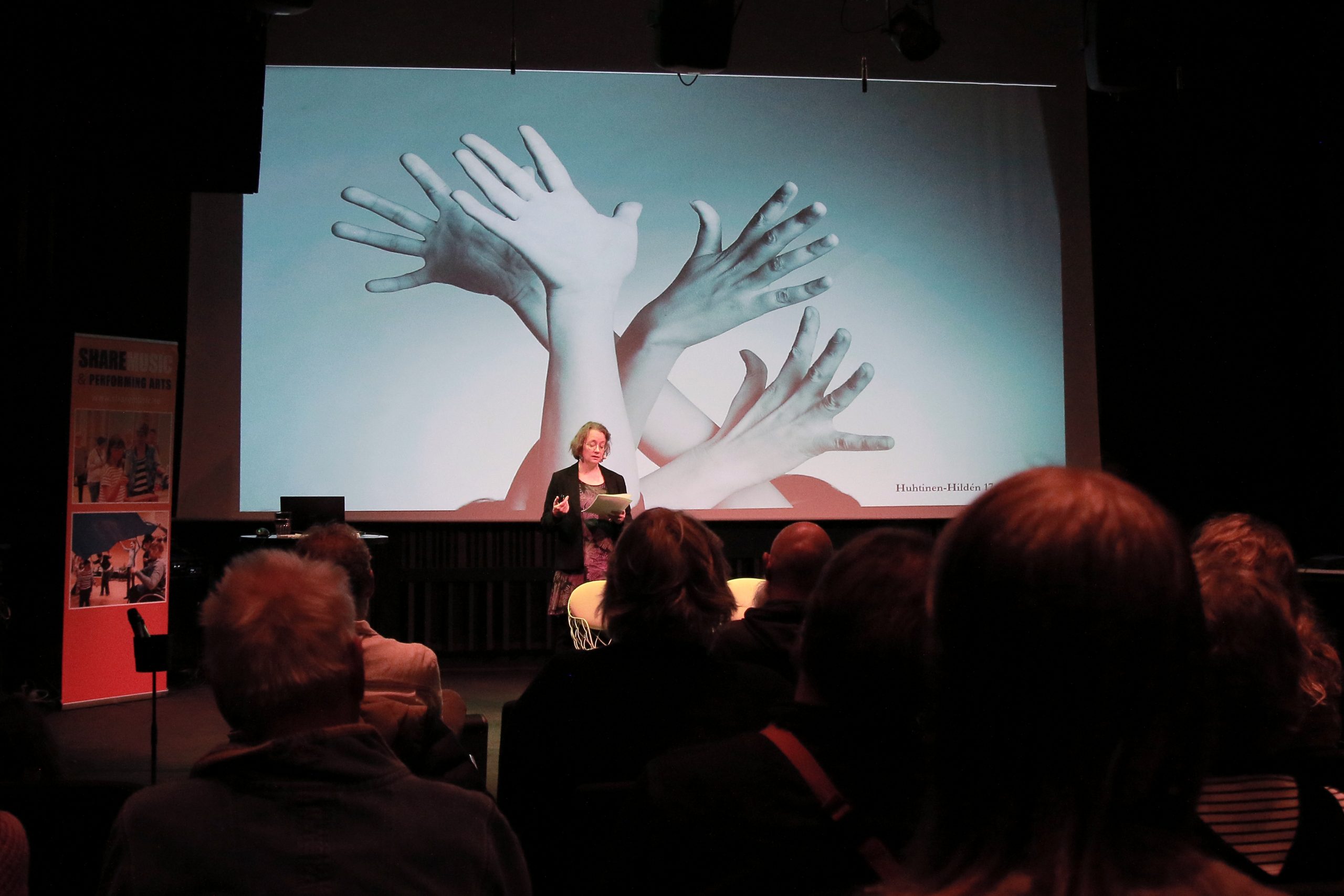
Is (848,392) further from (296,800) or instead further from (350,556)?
(296,800)

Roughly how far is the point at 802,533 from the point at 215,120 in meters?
3.05

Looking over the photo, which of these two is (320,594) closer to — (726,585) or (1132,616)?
(1132,616)

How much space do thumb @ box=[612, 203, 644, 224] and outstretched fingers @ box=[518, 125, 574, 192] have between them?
0.32 m

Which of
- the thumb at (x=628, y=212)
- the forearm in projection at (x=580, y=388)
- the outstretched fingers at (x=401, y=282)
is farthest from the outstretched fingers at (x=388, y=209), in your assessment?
the thumb at (x=628, y=212)

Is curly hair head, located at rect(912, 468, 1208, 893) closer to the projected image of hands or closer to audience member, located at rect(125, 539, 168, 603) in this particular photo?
the projected image of hands

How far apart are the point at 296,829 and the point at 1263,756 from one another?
1.20m

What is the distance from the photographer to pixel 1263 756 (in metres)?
1.37

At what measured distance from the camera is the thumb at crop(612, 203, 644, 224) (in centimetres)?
630

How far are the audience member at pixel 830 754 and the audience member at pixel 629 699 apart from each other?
655mm

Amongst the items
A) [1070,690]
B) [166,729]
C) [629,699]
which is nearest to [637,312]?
[166,729]

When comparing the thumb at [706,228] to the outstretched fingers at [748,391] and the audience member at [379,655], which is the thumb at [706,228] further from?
the audience member at [379,655]

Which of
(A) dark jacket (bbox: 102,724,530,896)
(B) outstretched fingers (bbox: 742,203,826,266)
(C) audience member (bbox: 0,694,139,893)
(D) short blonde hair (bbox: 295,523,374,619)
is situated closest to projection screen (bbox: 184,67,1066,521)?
(B) outstretched fingers (bbox: 742,203,826,266)

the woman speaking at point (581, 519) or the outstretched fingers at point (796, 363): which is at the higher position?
the outstretched fingers at point (796, 363)

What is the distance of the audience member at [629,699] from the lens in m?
1.89
